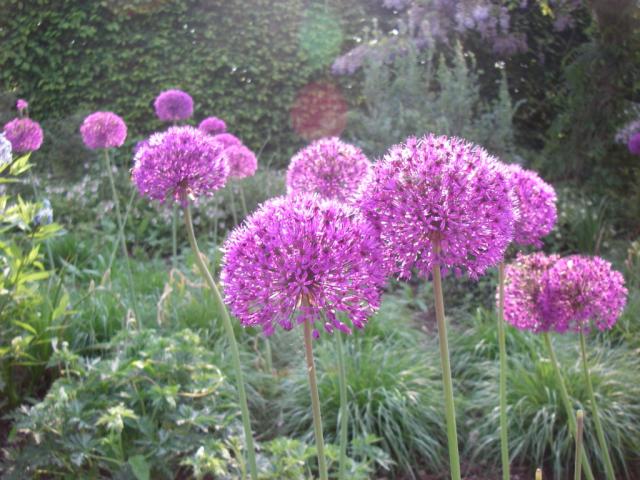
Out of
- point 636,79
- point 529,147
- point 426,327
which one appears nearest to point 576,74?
point 636,79

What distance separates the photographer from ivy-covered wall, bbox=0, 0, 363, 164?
845 cm

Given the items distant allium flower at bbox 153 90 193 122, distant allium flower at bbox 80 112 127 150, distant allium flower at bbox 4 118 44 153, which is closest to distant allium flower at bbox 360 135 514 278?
distant allium flower at bbox 80 112 127 150

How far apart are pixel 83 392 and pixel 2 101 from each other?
18.7 ft

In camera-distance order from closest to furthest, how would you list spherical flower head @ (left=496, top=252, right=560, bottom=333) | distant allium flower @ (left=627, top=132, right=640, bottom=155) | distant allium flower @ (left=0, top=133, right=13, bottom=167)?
spherical flower head @ (left=496, top=252, right=560, bottom=333) → distant allium flower @ (left=0, top=133, right=13, bottom=167) → distant allium flower @ (left=627, top=132, right=640, bottom=155)

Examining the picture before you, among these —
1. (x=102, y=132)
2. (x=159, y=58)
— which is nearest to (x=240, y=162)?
(x=102, y=132)

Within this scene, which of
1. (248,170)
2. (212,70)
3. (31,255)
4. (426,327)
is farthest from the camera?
(212,70)

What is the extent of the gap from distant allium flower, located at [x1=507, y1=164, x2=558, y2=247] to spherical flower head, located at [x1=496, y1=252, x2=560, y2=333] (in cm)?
11

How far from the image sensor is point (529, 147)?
787cm

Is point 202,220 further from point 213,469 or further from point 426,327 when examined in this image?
point 213,469

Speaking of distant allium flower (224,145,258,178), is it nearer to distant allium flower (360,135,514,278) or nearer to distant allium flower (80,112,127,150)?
distant allium flower (80,112,127,150)

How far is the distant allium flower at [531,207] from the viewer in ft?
6.40

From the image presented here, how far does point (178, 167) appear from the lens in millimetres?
1982

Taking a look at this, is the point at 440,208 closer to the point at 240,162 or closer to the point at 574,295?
the point at 574,295

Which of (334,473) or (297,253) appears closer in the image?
(297,253)
